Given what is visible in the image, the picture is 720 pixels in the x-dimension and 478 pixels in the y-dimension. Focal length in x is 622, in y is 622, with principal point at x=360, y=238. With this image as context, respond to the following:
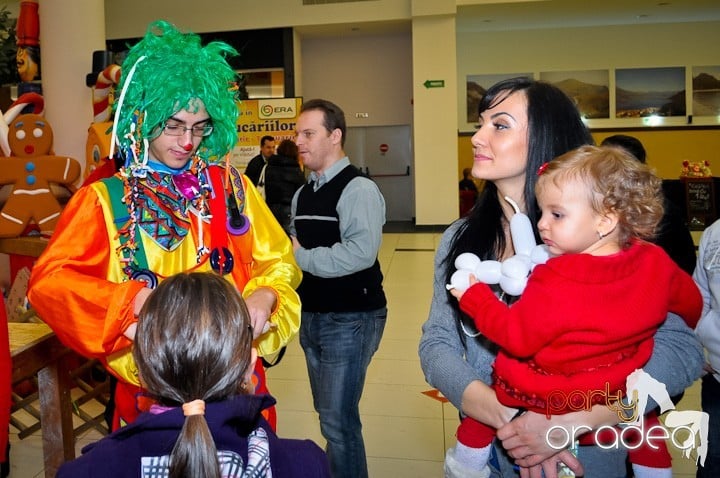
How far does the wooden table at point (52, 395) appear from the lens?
212 centimetres

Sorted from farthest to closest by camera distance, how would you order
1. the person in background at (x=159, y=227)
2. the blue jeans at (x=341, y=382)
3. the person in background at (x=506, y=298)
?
the blue jeans at (x=341, y=382) → the person in background at (x=159, y=227) → the person in background at (x=506, y=298)

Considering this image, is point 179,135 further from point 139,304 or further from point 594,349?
point 594,349

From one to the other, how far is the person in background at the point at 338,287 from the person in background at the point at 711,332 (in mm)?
1185

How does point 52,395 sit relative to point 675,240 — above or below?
below

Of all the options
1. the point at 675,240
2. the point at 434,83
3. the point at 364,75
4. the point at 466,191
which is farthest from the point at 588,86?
the point at 675,240

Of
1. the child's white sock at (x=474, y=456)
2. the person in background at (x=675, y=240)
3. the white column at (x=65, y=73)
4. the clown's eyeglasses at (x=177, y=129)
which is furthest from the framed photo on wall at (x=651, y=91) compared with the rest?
the child's white sock at (x=474, y=456)

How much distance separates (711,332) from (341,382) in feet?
4.28

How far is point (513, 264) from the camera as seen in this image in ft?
4.38

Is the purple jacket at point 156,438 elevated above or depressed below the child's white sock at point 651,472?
above

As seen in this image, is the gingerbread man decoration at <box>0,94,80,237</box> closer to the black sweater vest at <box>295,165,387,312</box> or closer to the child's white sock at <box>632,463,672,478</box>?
the black sweater vest at <box>295,165,387,312</box>

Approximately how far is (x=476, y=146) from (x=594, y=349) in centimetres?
55

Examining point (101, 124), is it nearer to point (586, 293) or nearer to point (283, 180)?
point (283, 180)

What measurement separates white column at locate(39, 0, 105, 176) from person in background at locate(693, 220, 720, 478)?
4.95 metres

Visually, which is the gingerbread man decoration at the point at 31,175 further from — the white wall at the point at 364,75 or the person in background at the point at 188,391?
the white wall at the point at 364,75
